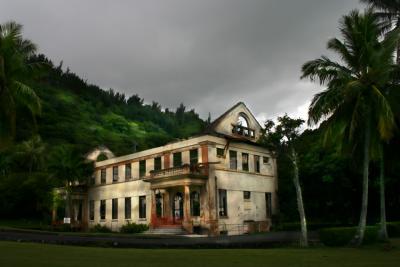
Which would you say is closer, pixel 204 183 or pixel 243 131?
pixel 204 183

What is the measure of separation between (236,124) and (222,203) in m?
8.07

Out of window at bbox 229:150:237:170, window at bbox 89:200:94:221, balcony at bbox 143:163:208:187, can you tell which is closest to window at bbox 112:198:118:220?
window at bbox 89:200:94:221

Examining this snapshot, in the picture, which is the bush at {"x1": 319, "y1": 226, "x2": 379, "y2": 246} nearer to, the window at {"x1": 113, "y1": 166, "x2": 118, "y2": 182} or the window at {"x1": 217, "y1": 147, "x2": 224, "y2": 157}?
the window at {"x1": 217, "y1": 147, "x2": 224, "y2": 157}

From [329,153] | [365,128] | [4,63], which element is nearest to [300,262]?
[365,128]

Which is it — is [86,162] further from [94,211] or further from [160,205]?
[160,205]

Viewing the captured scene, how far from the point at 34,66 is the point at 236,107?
2060 centimetres

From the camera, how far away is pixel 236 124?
4097 centimetres

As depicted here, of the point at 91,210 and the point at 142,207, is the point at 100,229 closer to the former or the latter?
the point at 142,207

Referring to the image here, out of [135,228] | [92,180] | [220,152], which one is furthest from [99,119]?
[220,152]

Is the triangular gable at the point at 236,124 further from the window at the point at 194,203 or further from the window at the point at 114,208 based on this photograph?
the window at the point at 114,208

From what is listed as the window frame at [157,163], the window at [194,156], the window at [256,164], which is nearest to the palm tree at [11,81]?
the window at [194,156]

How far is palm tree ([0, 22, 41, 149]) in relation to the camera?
2159cm

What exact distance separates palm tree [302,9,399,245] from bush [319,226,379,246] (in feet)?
2.19

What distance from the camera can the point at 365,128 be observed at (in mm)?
23047
